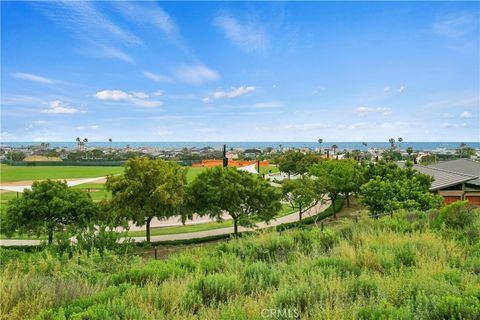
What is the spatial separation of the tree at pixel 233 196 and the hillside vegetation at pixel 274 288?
19.6 m

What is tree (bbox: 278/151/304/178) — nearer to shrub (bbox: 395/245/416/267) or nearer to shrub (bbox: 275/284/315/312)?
shrub (bbox: 395/245/416/267)

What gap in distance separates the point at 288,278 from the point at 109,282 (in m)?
2.80

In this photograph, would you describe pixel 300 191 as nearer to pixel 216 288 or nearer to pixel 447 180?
pixel 447 180

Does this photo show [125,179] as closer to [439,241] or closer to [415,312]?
[439,241]

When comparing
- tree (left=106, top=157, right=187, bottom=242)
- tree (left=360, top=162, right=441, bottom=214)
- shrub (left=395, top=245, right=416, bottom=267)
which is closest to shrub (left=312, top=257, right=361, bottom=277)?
shrub (left=395, top=245, right=416, bottom=267)

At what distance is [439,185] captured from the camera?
110 ft

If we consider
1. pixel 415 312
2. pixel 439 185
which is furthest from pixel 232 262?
pixel 439 185

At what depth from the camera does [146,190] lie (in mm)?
25281

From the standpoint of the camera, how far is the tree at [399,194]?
25.5 m

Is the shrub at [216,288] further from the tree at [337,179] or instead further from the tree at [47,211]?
the tree at [337,179]

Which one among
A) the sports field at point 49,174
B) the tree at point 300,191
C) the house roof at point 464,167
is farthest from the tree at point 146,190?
the sports field at point 49,174

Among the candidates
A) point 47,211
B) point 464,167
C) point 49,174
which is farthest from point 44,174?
point 464,167

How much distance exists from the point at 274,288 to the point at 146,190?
70.1ft

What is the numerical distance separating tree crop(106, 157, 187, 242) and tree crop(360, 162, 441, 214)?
13927 mm
